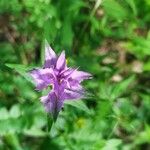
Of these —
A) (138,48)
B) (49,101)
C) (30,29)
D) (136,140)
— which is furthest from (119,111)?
(49,101)

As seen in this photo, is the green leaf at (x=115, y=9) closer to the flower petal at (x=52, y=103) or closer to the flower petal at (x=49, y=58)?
the flower petal at (x=49, y=58)

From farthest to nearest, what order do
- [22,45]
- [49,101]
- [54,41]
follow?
[22,45]
[54,41]
[49,101]

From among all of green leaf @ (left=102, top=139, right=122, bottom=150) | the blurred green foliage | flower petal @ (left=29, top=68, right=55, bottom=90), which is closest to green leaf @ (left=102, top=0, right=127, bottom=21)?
the blurred green foliage

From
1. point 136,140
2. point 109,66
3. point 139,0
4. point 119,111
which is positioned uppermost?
point 139,0

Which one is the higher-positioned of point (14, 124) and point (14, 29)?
point (14, 29)

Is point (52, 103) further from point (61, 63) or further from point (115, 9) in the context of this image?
point (115, 9)

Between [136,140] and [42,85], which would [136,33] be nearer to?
[136,140]
